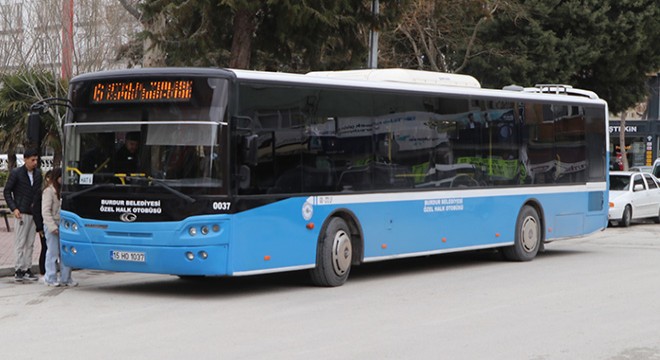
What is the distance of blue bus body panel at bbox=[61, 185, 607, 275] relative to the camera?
13.0m

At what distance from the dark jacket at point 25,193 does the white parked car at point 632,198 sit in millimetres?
18951

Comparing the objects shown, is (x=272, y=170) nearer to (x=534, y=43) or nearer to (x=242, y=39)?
(x=242, y=39)

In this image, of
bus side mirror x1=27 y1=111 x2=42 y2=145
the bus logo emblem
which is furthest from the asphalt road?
bus side mirror x1=27 y1=111 x2=42 y2=145

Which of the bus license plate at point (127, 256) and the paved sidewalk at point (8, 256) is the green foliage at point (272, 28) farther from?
the bus license plate at point (127, 256)

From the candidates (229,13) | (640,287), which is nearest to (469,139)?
(640,287)

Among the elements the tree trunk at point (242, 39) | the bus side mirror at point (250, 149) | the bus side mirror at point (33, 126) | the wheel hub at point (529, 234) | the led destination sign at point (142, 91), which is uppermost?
the tree trunk at point (242, 39)

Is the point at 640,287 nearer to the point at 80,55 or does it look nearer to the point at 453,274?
the point at 453,274

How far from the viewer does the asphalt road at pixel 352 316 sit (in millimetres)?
9547

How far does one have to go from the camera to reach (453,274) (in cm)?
1675

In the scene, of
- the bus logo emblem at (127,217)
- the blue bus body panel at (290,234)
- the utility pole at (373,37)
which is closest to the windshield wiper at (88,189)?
the blue bus body panel at (290,234)

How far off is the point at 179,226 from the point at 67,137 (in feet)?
6.79

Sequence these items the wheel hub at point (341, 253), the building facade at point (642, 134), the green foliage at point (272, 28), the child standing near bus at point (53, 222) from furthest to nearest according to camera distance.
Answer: the building facade at point (642, 134) < the green foliage at point (272, 28) < the wheel hub at point (341, 253) < the child standing near bus at point (53, 222)

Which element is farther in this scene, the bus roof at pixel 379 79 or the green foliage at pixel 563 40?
the green foliage at pixel 563 40

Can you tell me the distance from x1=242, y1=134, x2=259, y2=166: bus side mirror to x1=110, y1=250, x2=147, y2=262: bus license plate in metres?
1.64
